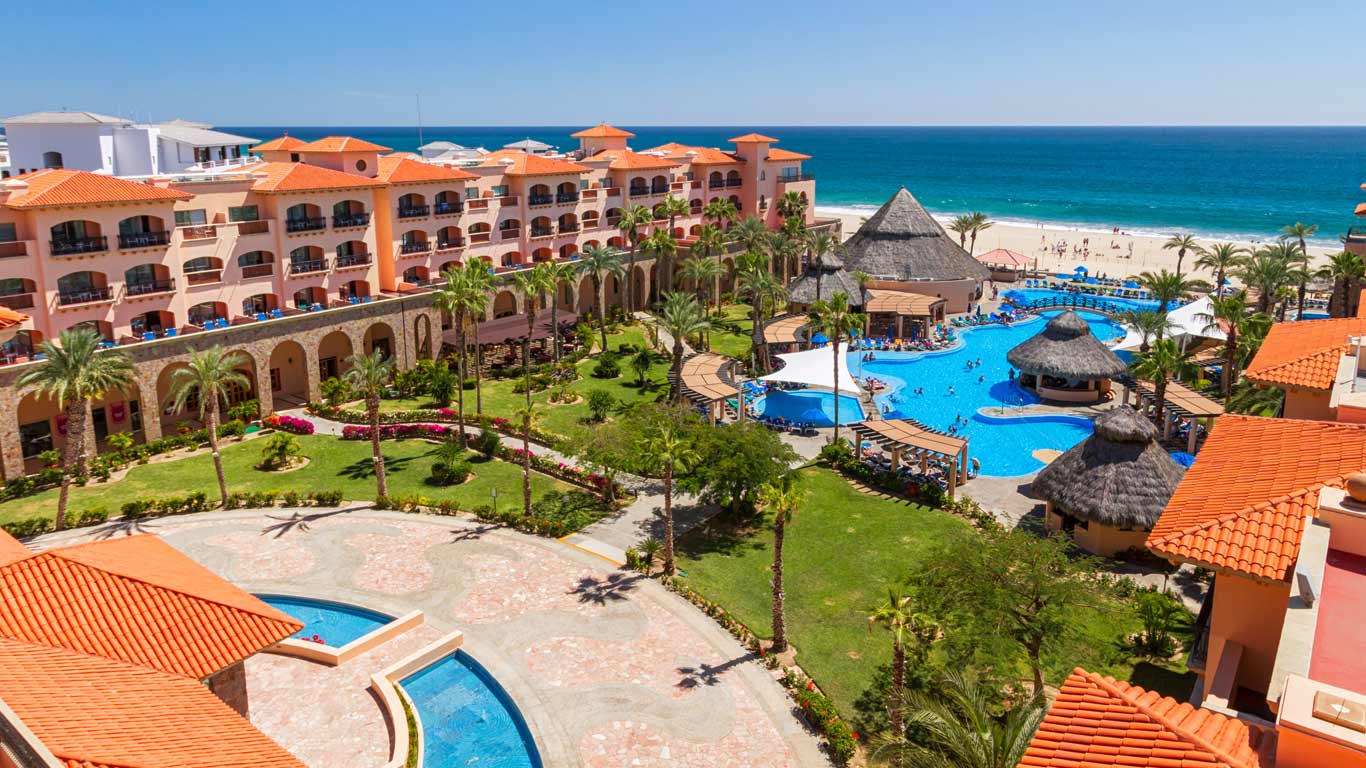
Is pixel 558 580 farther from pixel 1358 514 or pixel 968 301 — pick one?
pixel 968 301

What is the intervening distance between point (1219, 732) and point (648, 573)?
2412 centimetres

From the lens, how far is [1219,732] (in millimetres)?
11047

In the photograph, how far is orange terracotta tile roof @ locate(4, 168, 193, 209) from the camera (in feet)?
138

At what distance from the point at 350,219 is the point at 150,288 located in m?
12.4

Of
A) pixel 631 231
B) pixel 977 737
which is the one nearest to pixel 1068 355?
pixel 631 231

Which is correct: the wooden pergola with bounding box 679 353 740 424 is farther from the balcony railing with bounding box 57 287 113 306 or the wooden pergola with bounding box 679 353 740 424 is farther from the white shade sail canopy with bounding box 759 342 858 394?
the balcony railing with bounding box 57 287 113 306

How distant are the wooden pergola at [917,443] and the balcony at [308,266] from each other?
3292 cm

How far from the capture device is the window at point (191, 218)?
48.9 meters

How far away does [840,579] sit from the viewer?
33.6 metres

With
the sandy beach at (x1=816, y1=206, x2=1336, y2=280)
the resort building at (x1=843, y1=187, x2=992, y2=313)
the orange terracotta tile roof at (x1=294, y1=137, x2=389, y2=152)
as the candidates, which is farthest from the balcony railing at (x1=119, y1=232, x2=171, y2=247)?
the sandy beach at (x1=816, y1=206, x2=1336, y2=280)

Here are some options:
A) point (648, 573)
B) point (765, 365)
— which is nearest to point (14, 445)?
point (648, 573)

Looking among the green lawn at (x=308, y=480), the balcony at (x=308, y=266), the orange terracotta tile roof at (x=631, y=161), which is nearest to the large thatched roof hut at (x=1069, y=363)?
the green lawn at (x=308, y=480)

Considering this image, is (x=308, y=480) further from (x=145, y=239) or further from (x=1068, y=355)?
(x=1068, y=355)

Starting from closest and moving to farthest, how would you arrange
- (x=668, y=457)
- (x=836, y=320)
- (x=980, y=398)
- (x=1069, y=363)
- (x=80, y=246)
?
(x=668, y=457), (x=80, y=246), (x=836, y=320), (x=1069, y=363), (x=980, y=398)
